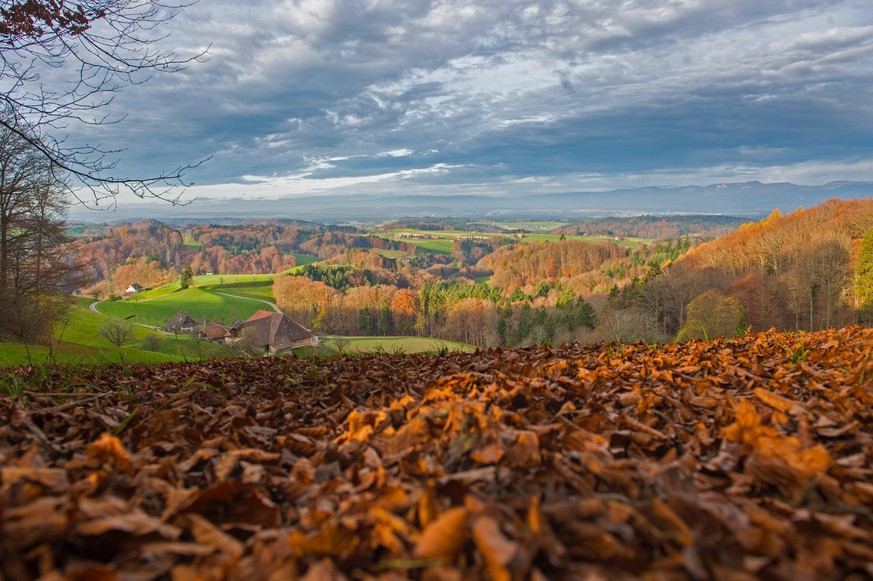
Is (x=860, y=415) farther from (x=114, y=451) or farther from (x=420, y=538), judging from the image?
(x=114, y=451)

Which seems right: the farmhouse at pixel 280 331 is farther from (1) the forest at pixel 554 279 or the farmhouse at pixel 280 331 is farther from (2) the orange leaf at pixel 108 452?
(2) the orange leaf at pixel 108 452

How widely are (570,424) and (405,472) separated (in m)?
0.89

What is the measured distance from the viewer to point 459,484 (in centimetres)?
169

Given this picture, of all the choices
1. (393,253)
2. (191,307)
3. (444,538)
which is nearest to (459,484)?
(444,538)

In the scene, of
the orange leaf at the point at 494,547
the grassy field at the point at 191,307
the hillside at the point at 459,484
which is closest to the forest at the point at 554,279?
the hillside at the point at 459,484

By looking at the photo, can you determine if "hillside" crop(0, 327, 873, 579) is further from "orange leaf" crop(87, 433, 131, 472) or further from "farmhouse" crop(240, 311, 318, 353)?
"farmhouse" crop(240, 311, 318, 353)

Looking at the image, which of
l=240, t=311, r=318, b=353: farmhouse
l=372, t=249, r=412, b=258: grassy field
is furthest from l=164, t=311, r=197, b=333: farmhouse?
l=372, t=249, r=412, b=258: grassy field

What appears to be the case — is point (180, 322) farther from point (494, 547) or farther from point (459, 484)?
point (494, 547)

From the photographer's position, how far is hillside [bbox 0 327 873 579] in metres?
1.27

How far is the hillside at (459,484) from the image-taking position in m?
1.27

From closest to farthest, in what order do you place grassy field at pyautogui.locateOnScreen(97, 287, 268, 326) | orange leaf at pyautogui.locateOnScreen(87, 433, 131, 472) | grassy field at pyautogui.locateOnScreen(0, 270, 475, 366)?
orange leaf at pyautogui.locateOnScreen(87, 433, 131, 472) < grassy field at pyautogui.locateOnScreen(0, 270, 475, 366) < grassy field at pyautogui.locateOnScreen(97, 287, 268, 326)

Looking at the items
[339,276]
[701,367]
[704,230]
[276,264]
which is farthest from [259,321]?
[704,230]

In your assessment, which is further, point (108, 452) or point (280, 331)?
point (280, 331)

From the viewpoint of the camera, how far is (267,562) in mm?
1300
